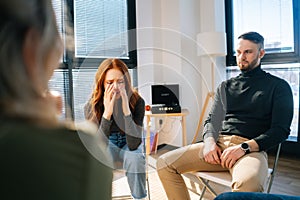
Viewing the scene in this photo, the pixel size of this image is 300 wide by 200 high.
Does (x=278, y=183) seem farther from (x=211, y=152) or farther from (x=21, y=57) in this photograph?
(x=21, y=57)

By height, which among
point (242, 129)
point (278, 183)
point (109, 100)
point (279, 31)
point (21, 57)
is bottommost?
point (278, 183)

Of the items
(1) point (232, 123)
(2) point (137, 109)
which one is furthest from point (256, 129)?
(2) point (137, 109)

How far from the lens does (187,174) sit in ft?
6.94

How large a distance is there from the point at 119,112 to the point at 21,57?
1.28 meters

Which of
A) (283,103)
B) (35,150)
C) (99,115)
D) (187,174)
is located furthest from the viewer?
(187,174)

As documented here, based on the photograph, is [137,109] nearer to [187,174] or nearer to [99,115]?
[99,115]

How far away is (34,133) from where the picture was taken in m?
0.40

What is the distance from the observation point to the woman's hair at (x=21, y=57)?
422mm

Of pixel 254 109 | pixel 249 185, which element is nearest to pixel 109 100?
pixel 249 185

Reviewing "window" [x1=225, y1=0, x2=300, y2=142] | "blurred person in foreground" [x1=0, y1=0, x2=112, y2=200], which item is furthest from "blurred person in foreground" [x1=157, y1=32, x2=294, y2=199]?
"window" [x1=225, y1=0, x2=300, y2=142]

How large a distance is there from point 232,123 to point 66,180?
188 centimetres

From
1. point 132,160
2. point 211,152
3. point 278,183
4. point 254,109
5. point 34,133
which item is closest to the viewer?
point 34,133

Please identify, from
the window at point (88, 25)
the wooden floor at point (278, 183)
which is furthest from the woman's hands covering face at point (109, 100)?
the window at point (88, 25)

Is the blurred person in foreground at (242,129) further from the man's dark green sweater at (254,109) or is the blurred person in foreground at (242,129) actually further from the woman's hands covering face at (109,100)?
the woman's hands covering face at (109,100)
